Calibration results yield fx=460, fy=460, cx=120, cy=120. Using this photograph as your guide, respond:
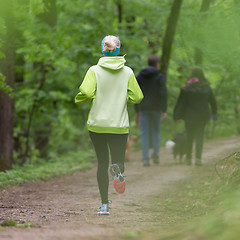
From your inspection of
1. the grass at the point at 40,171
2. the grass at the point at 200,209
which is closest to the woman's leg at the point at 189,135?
the grass at the point at 200,209

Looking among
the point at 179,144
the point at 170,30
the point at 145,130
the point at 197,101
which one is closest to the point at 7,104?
the point at 145,130

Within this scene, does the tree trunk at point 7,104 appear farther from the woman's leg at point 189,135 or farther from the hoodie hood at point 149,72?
the woman's leg at point 189,135

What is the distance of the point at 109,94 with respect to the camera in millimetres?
5109

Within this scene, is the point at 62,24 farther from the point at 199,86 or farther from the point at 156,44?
the point at 199,86

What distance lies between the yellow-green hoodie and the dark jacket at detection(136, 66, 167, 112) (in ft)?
18.7

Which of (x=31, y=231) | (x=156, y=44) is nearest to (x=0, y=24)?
(x=31, y=231)

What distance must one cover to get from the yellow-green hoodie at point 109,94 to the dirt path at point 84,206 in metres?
1.02

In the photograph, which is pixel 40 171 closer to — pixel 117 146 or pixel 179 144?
pixel 179 144

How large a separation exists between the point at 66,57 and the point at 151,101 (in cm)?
427

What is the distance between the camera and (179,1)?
12.9 m

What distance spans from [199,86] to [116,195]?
161 inches

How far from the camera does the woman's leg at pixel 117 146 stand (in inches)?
200

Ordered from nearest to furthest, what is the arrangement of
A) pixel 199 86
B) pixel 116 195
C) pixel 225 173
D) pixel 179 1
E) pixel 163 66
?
pixel 225 173 < pixel 116 195 < pixel 199 86 < pixel 179 1 < pixel 163 66

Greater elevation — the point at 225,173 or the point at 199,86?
the point at 199,86
